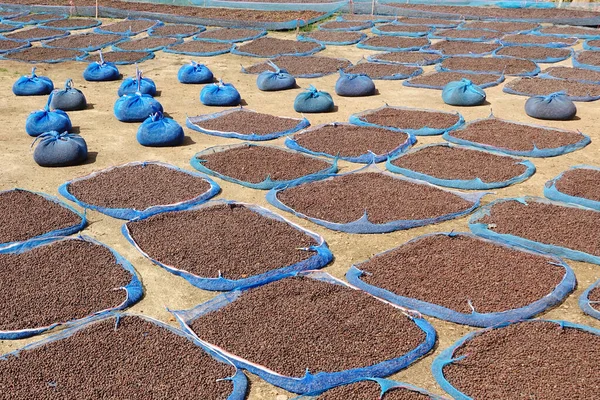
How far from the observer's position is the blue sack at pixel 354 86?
9.16 meters

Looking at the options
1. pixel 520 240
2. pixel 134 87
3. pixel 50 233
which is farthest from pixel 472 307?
pixel 134 87

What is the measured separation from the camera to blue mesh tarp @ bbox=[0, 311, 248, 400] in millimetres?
3426

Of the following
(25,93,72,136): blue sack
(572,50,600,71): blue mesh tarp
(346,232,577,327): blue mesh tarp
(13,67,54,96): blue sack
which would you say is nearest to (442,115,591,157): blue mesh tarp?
(346,232,577,327): blue mesh tarp

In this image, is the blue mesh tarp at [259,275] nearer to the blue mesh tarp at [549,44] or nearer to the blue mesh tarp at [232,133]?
the blue mesh tarp at [232,133]

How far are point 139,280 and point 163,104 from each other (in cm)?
496

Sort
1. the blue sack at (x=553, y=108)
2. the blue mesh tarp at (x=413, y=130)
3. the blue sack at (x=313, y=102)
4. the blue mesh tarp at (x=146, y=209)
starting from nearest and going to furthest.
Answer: the blue mesh tarp at (x=146, y=209)
the blue mesh tarp at (x=413, y=130)
the blue sack at (x=553, y=108)
the blue sack at (x=313, y=102)

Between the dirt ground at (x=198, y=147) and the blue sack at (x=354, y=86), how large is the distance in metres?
0.14

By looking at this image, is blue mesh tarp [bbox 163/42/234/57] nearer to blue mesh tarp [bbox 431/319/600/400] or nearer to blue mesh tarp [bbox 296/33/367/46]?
blue mesh tarp [bbox 296/33/367/46]

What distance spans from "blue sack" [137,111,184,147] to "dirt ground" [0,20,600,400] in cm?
10

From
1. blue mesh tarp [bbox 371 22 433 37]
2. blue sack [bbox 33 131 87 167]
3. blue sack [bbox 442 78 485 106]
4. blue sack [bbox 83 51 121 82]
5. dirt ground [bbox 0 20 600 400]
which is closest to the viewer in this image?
dirt ground [bbox 0 20 600 400]

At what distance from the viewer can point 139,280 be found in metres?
4.48

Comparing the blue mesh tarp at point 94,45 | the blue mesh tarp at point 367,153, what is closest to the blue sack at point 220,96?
the blue mesh tarp at point 367,153

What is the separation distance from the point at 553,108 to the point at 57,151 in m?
5.72

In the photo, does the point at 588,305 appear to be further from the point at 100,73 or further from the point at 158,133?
the point at 100,73
